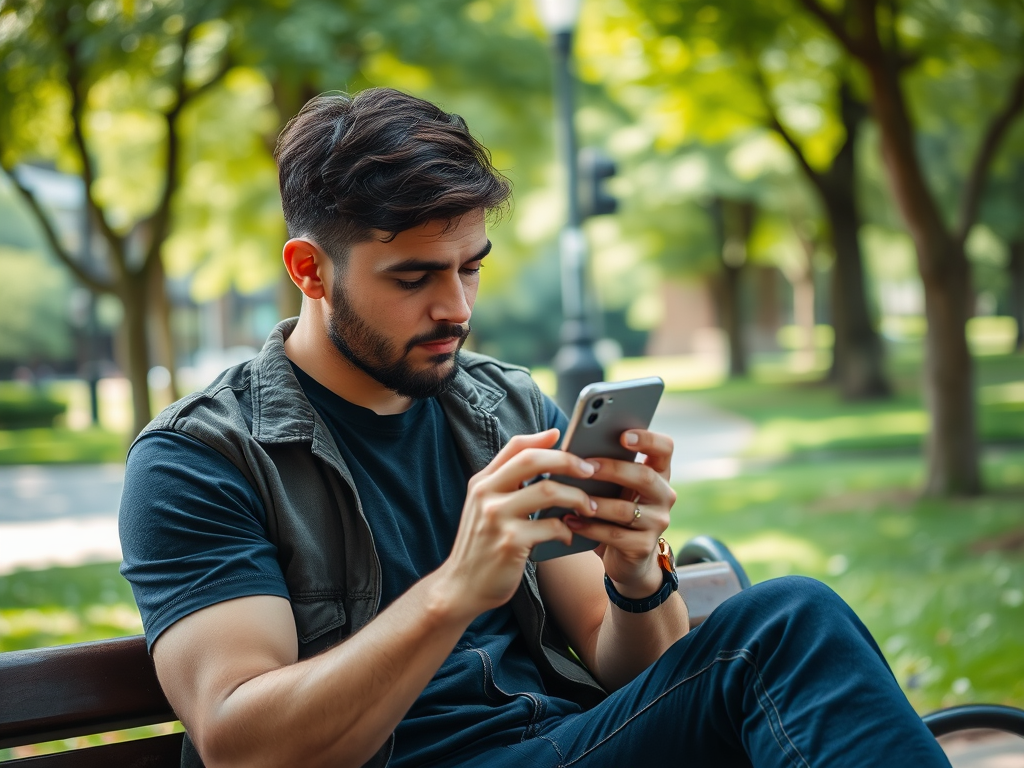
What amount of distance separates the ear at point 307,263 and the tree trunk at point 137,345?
9729 millimetres

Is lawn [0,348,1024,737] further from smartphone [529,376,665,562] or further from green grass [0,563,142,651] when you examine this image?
smartphone [529,376,665,562]

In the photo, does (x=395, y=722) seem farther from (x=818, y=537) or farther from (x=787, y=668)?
(x=818, y=537)

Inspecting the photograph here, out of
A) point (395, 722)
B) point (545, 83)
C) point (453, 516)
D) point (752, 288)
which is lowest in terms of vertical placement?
point (752, 288)

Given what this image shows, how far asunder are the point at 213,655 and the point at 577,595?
95 centimetres

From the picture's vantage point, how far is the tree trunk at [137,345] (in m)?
11.8

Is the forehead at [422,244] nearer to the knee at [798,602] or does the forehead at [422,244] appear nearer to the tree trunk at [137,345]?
the knee at [798,602]

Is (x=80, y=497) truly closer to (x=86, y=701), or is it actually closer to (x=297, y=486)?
(x=86, y=701)

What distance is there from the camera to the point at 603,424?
→ 1.99 m

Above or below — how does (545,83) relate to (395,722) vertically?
above

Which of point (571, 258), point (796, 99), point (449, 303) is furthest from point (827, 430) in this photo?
point (449, 303)

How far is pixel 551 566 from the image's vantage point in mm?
2641

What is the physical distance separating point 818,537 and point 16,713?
23.3 ft

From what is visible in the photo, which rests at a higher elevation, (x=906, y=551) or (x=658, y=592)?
(x=658, y=592)

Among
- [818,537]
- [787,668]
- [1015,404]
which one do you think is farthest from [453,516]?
[1015,404]
